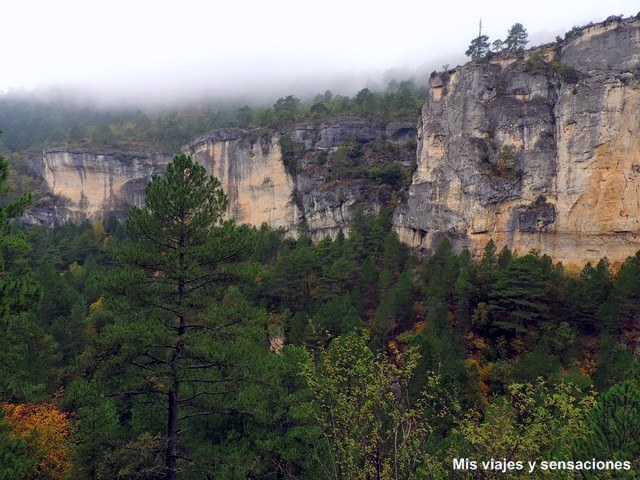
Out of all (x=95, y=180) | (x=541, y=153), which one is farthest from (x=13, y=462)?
(x=95, y=180)

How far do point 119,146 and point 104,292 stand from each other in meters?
70.6

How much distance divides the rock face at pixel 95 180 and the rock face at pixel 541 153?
156 feet

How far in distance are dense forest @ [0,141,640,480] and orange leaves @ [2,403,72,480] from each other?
0.25 feet

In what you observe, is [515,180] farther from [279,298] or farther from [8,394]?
[8,394]

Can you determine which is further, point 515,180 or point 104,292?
point 515,180

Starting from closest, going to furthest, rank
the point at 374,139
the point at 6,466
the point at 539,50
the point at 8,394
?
the point at 6,466 < the point at 8,394 < the point at 539,50 < the point at 374,139

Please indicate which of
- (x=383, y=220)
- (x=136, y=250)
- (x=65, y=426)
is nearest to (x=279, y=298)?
(x=383, y=220)

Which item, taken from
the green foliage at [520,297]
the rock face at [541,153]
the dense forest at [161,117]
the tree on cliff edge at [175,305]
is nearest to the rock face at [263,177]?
the dense forest at [161,117]

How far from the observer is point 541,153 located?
33969 millimetres

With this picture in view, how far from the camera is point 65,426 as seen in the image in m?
14.2

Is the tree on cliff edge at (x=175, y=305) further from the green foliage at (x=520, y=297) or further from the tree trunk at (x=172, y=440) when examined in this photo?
the green foliage at (x=520, y=297)

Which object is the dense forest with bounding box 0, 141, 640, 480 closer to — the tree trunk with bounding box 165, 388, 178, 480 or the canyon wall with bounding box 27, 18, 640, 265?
the tree trunk with bounding box 165, 388, 178, 480

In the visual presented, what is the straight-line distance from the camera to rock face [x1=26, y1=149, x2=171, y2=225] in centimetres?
6700

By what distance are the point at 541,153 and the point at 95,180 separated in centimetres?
6310
